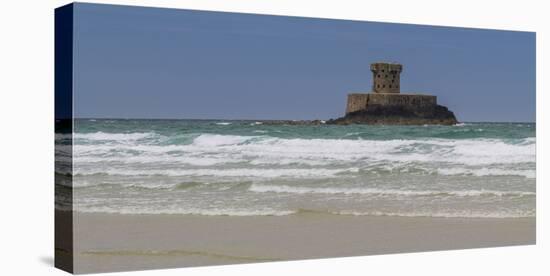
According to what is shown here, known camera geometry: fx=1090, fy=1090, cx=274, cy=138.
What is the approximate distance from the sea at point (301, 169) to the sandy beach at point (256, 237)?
10 centimetres

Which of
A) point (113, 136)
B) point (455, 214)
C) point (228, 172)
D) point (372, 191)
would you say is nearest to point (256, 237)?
point (228, 172)

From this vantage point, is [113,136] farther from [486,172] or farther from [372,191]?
[486,172]

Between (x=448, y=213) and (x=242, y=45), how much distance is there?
3.26 meters

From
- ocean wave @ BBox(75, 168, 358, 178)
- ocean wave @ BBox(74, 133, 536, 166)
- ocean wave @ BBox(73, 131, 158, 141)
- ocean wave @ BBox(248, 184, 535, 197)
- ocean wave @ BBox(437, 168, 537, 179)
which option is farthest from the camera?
ocean wave @ BBox(437, 168, 537, 179)

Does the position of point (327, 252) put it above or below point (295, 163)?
below

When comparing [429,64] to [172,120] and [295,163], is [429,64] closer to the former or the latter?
[295,163]

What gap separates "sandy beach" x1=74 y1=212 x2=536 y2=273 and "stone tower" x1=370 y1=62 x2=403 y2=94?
1.52m

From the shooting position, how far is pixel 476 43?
525 inches

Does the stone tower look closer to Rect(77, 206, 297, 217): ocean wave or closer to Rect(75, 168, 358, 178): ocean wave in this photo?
Rect(75, 168, 358, 178): ocean wave

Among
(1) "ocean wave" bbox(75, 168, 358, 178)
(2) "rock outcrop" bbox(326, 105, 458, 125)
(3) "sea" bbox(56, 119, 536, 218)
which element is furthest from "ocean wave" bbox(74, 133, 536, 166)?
(2) "rock outcrop" bbox(326, 105, 458, 125)

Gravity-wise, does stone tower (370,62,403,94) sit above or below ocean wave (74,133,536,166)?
above

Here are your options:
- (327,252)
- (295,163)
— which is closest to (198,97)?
Answer: (295,163)

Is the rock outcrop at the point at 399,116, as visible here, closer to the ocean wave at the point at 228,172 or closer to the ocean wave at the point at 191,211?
the ocean wave at the point at 228,172

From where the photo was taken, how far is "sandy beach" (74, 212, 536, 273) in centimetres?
1113
